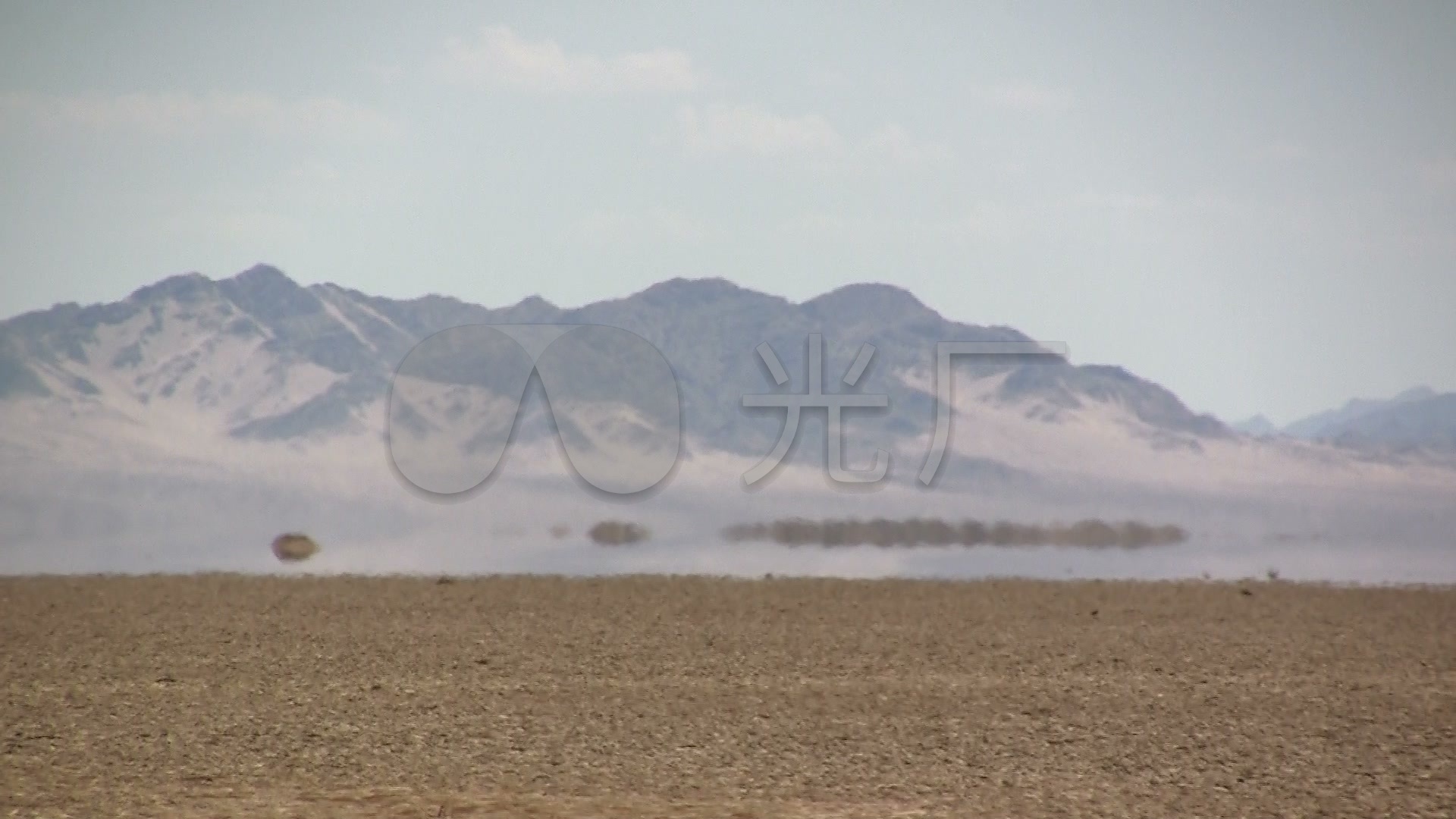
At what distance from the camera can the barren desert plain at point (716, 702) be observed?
38.4 ft

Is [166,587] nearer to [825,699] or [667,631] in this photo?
[667,631]

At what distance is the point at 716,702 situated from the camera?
1452 cm

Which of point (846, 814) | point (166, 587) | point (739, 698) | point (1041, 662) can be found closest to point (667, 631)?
point (739, 698)

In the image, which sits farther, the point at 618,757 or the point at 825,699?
the point at 825,699

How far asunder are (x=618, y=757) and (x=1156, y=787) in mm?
5005

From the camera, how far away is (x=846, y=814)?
36.3ft

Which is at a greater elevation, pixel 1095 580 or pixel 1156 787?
pixel 1095 580

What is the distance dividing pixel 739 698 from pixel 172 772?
19.2 feet

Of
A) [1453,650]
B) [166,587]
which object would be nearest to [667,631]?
[166,587]

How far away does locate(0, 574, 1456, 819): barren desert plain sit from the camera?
461 inches

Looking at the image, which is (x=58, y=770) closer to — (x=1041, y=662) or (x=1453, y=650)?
(x=1041, y=662)

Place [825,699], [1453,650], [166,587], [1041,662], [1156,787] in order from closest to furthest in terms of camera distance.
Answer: [1156,787] < [825,699] < [1041,662] < [1453,650] < [166,587]

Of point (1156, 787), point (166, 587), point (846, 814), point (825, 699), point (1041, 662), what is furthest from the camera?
point (166, 587)

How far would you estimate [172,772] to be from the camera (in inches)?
480
